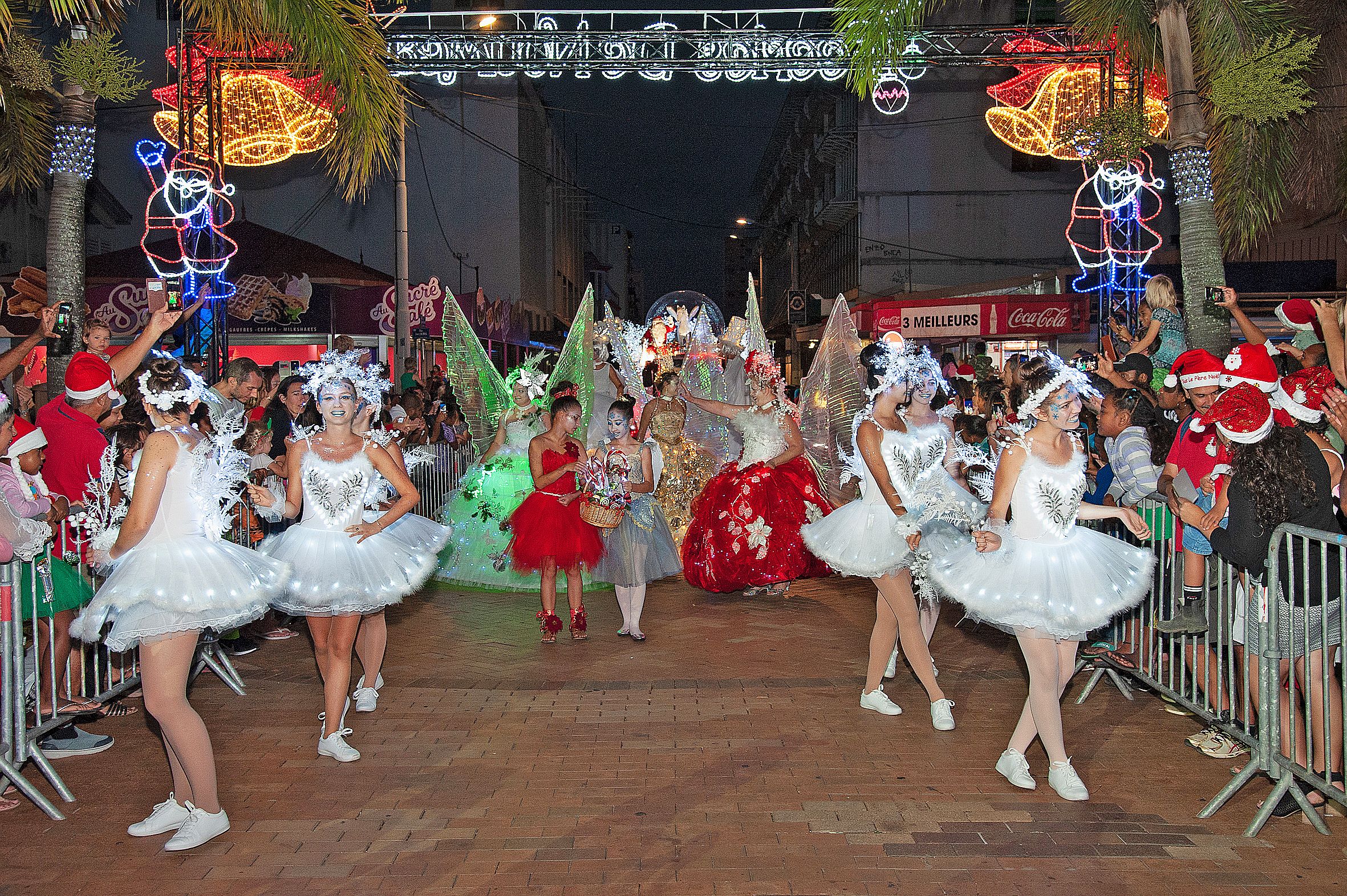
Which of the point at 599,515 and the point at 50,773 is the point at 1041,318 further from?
the point at 50,773

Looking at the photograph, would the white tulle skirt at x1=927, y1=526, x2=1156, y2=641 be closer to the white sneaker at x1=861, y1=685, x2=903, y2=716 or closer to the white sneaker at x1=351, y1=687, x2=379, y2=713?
the white sneaker at x1=861, y1=685, x2=903, y2=716

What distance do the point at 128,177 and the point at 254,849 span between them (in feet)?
94.9

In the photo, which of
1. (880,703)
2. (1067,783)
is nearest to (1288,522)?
(1067,783)

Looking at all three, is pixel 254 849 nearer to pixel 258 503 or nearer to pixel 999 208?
pixel 258 503

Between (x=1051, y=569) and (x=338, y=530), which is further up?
(x=338, y=530)

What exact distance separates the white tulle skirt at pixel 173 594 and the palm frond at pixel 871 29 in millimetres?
6847

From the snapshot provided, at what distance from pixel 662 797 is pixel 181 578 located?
2331 mm

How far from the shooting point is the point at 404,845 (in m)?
4.52

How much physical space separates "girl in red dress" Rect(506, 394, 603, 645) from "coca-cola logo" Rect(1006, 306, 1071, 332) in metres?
14.6

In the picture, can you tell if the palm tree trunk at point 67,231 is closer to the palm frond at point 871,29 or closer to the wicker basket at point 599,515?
the wicker basket at point 599,515

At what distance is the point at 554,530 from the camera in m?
7.83

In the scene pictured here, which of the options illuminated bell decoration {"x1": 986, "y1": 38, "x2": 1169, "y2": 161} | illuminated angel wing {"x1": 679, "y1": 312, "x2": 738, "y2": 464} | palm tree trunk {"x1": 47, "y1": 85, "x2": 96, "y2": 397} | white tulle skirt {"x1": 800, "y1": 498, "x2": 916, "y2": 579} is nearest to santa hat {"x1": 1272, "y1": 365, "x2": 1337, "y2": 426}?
white tulle skirt {"x1": 800, "y1": 498, "x2": 916, "y2": 579}

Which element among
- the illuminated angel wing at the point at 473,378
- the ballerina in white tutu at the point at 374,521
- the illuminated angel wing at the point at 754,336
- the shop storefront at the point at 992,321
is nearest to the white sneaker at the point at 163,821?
the ballerina in white tutu at the point at 374,521

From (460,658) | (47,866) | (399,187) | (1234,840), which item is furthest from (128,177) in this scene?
(1234,840)
